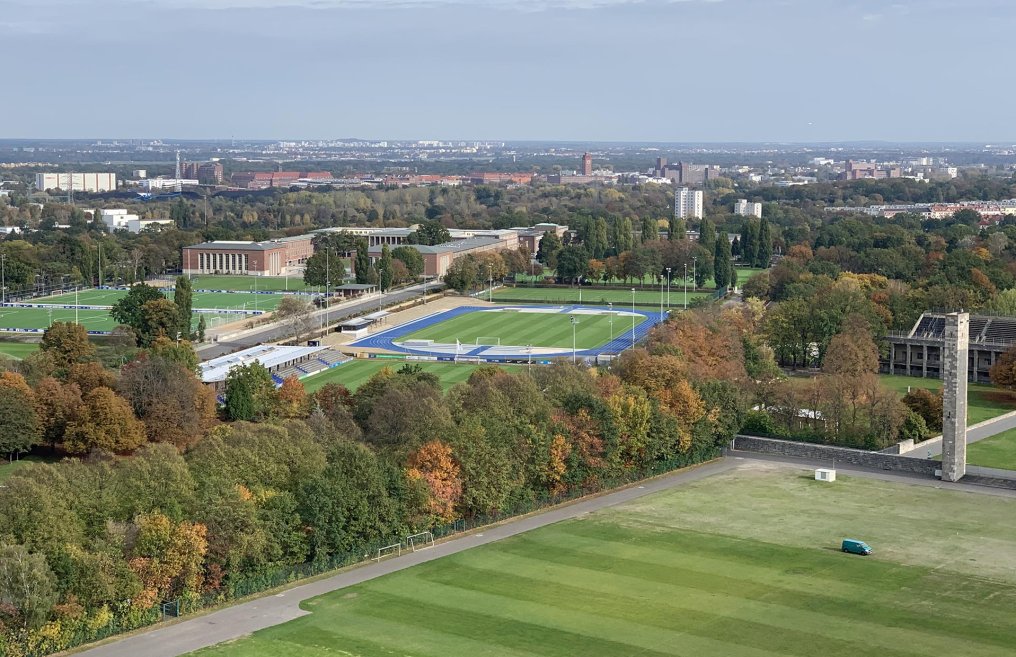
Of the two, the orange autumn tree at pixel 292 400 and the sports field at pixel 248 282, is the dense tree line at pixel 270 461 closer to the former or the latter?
the orange autumn tree at pixel 292 400

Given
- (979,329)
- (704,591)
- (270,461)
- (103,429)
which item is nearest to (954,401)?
(704,591)

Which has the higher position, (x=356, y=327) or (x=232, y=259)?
(x=232, y=259)

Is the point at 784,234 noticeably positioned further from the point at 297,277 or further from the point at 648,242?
the point at 297,277

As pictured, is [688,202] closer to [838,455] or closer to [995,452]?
[995,452]

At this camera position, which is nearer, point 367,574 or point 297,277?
point 367,574

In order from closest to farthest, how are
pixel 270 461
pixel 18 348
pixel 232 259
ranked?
1. pixel 270 461
2. pixel 18 348
3. pixel 232 259

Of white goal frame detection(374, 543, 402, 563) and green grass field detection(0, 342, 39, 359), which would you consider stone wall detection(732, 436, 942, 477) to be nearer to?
white goal frame detection(374, 543, 402, 563)

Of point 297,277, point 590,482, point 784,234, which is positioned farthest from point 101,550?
point 784,234
